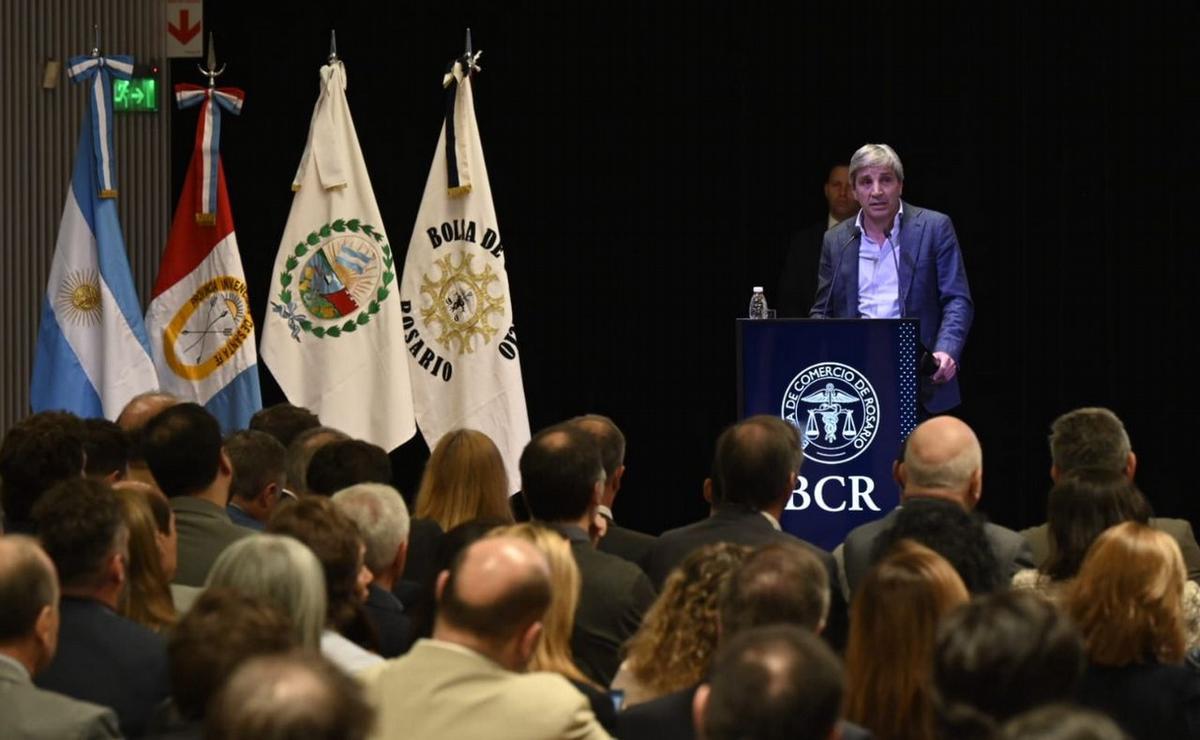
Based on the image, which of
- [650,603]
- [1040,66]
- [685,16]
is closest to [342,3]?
[685,16]

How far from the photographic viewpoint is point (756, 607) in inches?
129

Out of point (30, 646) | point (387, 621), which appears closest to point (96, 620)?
point (30, 646)

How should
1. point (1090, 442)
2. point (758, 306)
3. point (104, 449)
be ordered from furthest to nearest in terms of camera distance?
1. point (758, 306)
2. point (1090, 442)
3. point (104, 449)

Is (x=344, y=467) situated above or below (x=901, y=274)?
below

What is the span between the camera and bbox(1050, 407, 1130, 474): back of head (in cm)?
548

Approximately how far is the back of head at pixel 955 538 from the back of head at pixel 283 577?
124cm

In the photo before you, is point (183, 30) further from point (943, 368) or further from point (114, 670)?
point (114, 670)

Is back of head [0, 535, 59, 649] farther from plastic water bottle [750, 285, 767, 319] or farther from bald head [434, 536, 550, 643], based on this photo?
plastic water bottle [750, 285, 767, 319]

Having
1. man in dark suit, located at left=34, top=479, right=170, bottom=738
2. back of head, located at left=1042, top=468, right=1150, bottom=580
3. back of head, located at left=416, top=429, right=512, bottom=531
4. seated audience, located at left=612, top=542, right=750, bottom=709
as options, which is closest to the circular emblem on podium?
back of head, located at left=416, top=429, right=512, bottom=531

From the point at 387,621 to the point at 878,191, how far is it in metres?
3.64

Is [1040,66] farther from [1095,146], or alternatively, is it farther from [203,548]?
[203,548]

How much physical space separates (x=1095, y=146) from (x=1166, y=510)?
1.83m

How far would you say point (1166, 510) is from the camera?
9539 mm

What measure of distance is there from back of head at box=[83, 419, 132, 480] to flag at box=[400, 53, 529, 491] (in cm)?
330
